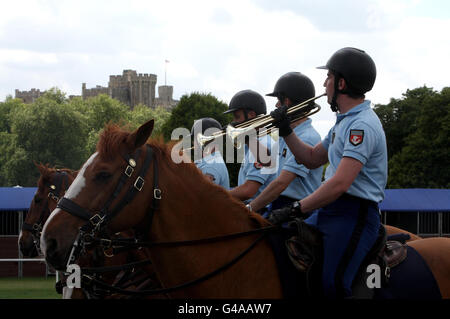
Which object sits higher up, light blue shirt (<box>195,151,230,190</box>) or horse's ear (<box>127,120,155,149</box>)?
Answer: horse's ear (<box>127,120,155,149</box>)

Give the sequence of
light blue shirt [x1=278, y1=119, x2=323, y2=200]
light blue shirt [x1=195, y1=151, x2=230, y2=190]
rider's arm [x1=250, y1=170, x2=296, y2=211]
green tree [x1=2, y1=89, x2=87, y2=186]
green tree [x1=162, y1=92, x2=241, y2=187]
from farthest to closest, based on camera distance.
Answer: green tree [x1=2, y1=89, x2=87, y2=186] → green tree [x1=162, y1=92, x2=241, y2=187] → light blue shirt [x1=195, y1=151, x2=230, y2=190] → light blue shirt [x1=278, y1=119, x2=323, y2=200] → rider's arm [x1=250, y1=170, x2=296, y2=211]

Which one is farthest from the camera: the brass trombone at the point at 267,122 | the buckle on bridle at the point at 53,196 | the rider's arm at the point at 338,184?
the buckle on bridle at the point at 53,196

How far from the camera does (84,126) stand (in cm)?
8438

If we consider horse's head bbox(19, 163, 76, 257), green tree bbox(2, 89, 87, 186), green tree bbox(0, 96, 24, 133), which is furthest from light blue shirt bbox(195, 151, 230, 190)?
green tree bbox(0, 96, 24, 133)

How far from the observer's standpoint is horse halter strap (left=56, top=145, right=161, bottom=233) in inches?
197

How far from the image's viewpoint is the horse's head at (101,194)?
4941 mm

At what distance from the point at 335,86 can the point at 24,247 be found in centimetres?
763

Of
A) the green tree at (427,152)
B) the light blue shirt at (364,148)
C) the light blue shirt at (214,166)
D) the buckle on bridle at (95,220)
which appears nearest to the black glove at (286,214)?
the light blue shirt at (364,148)

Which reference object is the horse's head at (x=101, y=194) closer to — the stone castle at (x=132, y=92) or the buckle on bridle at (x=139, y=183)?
the buckle on bridle at (x=139, y=183)

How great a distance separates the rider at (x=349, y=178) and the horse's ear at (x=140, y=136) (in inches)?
49.5

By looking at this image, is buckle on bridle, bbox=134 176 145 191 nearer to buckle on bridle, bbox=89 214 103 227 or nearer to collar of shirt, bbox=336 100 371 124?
buckle on bridle, bbox=89 214 103 227

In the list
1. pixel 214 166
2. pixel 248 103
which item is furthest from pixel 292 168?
pixel 248 103

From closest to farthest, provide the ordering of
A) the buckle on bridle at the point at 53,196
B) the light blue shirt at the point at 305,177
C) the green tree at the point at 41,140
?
the light blue shirt at the point at 305,177 → the buckle on bridle at the point at 53,196 → the green tree at the point at 41,140
